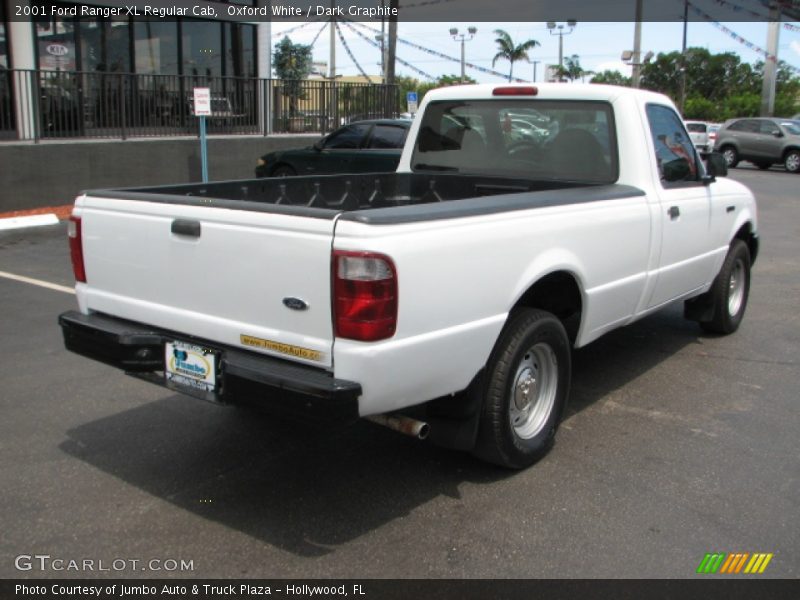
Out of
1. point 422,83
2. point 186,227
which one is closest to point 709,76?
point 422,83

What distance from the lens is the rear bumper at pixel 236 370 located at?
3.00m

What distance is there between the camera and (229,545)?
3277 mm

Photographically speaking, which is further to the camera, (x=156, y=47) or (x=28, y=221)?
(x=156, y=47)

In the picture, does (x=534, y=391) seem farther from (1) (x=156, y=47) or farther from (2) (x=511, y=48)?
(2) (x=511, y=48)

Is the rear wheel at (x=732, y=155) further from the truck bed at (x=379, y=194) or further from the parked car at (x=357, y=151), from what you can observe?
the truck bed at (x=379, y=194)

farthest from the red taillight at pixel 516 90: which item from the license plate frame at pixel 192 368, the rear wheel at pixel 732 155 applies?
the rear wheel at pixel 732 155

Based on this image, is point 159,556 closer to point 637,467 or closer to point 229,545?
point 229,545

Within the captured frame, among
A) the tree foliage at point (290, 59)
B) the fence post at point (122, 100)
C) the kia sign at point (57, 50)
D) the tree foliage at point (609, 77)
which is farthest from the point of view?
the tree foliage at point (609, 77)

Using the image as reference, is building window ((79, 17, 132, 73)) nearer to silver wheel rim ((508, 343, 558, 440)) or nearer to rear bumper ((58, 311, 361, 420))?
rear bumper ((58, 311, 361, 420))

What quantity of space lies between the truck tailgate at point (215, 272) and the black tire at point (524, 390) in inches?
38.5

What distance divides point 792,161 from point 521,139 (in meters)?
24.6

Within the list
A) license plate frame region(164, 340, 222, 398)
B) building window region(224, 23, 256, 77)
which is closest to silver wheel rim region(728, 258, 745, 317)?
license plate frame region(164, 340, 222, 398)

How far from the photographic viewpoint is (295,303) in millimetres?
3123

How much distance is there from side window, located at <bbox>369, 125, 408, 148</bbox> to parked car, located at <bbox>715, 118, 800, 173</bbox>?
1657 centimetres
